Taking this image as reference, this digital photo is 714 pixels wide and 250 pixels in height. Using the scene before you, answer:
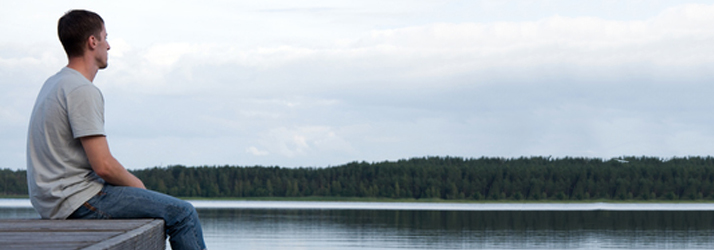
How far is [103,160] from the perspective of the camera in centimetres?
626

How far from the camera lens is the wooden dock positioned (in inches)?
191

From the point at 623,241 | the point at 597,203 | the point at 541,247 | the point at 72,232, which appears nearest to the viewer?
the point at 72,232

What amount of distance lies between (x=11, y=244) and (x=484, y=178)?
171m

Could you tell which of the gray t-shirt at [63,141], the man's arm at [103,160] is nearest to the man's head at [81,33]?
the gray t-shirt at [63,141]

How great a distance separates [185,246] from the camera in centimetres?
650

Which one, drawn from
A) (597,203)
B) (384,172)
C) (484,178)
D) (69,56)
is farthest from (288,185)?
(69,56)

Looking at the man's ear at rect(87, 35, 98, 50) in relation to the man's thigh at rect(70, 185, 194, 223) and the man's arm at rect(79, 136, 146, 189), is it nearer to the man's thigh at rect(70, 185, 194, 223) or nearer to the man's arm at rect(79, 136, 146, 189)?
the man's arm at rect(79, 136, 146, 189)

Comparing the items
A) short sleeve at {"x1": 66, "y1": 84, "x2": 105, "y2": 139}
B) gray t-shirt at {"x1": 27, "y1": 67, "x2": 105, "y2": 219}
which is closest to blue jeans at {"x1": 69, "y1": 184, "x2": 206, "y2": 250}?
gray t-shirt at {"x1": 27, "y1": 67, "x2": 105, "y2": 219}

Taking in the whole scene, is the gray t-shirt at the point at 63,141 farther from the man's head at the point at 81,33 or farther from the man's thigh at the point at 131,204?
the man's head at the point at 81,33

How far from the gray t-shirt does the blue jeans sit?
0.37 ft

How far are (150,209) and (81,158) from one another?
25.8 inches

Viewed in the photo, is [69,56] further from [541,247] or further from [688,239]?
[688,239]

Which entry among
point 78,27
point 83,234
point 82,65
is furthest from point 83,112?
point 83,234

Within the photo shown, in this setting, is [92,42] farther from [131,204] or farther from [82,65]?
[131,204]
